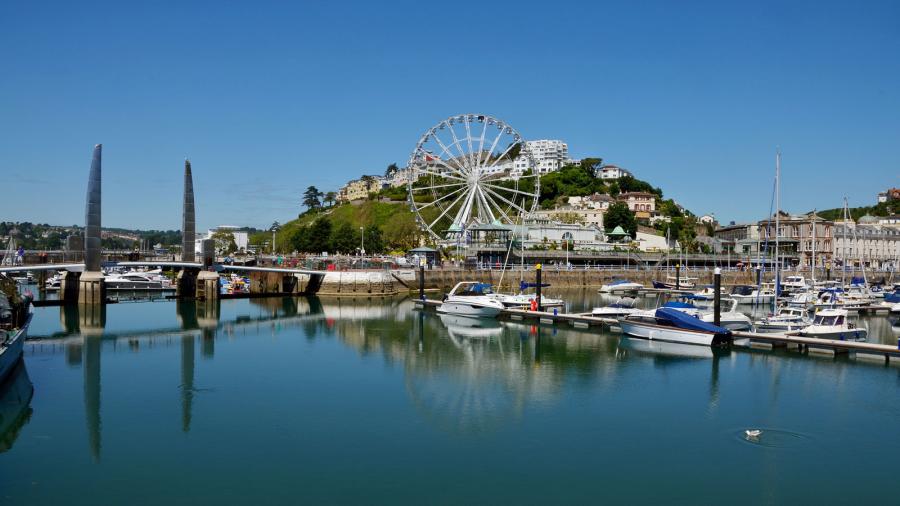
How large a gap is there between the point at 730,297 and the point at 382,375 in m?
44.1

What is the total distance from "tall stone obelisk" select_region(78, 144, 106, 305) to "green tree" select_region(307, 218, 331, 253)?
55.3m

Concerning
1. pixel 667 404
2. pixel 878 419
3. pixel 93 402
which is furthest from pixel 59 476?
pixel 878 419

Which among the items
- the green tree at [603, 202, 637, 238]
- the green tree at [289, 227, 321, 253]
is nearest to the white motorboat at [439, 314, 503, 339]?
the green tree at [289, 227, 321, 253]

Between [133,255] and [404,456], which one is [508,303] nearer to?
[404,456]

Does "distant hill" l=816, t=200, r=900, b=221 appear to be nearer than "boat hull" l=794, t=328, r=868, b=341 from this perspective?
No

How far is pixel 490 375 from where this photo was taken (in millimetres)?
29750

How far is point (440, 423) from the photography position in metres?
22.4

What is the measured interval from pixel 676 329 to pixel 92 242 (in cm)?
3942

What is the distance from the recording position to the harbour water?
17.0 metres

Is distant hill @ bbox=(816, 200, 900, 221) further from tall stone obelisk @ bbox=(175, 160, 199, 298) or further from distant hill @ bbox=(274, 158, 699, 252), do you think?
tall stone obelisk @ bbox=(175, 160, 199, 298)

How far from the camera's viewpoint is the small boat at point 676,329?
36.1 meters

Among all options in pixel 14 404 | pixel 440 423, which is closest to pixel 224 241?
pixel 14 404

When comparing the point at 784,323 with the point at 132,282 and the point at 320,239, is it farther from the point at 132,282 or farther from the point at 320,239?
the point at 320,239

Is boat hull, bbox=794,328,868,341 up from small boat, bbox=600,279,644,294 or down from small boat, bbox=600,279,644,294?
down
